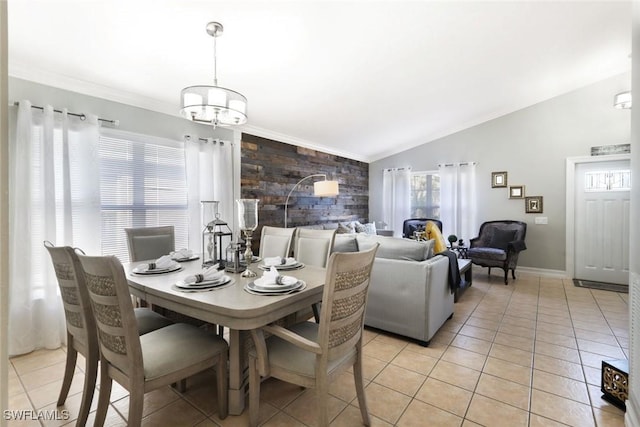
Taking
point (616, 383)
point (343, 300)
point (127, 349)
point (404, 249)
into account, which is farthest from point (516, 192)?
point (127, 349)

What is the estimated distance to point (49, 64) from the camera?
2445 millimetres

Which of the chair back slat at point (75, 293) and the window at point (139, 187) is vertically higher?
the window at point (139, 187)

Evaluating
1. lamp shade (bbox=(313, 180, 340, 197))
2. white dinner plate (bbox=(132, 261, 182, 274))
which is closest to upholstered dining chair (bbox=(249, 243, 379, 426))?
white dinner plate (bbox=(132, 261, 182, 274))

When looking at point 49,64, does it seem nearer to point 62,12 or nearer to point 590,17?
point 62,12

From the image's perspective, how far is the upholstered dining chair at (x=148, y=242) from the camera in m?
2.53

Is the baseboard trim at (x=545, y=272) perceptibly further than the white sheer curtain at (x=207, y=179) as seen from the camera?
Yes

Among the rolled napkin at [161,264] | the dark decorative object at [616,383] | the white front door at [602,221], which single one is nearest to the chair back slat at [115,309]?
the rolled napkin at [161,264]

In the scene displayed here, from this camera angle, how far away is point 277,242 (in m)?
2.71

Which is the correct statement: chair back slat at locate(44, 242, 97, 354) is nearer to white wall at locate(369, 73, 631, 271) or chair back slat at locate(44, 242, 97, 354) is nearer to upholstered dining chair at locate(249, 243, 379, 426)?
upholstered dining chair at locate(249, 243, 379, 426)

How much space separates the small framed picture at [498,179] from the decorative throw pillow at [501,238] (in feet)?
2.89

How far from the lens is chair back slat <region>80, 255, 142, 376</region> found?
1257mm

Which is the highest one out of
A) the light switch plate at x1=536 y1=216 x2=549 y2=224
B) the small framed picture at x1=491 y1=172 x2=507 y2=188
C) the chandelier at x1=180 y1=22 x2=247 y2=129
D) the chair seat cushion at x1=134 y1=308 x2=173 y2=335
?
the chandelier at x1=180 y1=22 x2=247 y2=129

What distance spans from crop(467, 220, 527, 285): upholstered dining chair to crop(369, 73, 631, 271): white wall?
312 millimetres

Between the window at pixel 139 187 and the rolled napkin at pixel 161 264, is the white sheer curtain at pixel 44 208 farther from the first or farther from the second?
the rolled napkin at pixel 161 264
